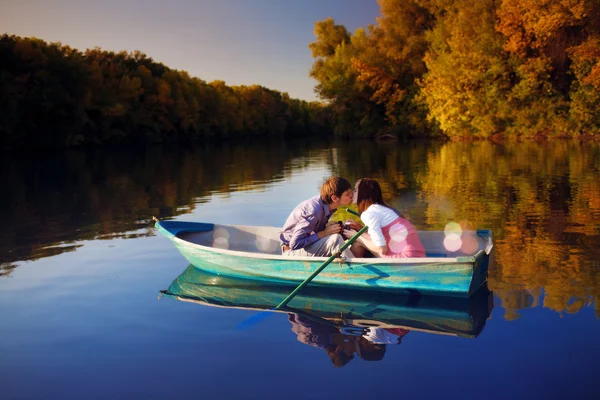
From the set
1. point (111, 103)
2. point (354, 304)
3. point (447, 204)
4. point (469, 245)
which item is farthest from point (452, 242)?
point (111, 103)

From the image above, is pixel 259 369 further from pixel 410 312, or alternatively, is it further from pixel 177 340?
pixel 410 312

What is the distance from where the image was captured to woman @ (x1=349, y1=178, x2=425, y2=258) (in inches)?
267

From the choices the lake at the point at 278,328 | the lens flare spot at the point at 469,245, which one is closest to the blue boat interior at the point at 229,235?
the lake at the point at 278,328

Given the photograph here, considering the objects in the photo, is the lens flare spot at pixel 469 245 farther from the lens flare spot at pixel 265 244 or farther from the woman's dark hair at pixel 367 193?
the lens flare spot at pixel 265 244

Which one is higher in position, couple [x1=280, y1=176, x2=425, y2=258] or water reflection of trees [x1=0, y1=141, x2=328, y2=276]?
couple [x1=280, y1=176, x2=425, y2=258]

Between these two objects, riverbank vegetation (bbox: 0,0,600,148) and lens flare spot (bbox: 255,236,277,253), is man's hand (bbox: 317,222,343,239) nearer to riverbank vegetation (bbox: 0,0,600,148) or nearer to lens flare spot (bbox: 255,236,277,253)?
lens flare spot (bbox: 255,236,277,253)

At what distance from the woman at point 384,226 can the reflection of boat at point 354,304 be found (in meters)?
0.56

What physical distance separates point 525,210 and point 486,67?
26935 mm

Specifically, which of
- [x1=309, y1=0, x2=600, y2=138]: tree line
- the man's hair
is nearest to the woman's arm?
the man's hair

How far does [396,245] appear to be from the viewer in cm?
694

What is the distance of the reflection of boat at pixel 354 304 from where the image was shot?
19.7 feet

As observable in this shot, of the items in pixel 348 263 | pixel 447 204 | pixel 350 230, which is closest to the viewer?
pixel 348 263

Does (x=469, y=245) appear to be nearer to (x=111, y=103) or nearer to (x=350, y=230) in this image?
(x=350, y=230)

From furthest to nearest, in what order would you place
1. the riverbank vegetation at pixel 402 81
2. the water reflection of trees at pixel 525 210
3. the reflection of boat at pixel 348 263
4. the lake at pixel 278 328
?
the riverbank vegetation at pixel 402 81 < the water reflection of trees at pixel 525 210 < the reflection of boat at pixel 348 263 < the lake at pixel 278 328
